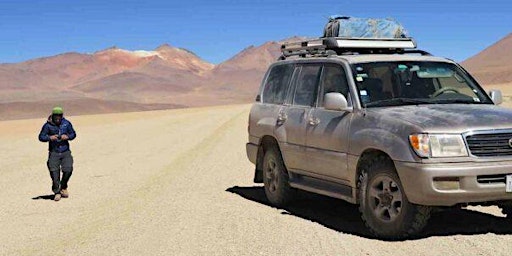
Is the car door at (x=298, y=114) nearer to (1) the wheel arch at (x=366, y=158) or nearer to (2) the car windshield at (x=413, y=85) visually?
(2) the car windshield at (x=413, y=85)

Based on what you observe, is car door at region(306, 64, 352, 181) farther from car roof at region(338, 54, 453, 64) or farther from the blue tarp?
the blue tarp

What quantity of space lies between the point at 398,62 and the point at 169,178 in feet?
20.9

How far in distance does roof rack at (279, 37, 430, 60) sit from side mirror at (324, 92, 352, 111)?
4.25 feet

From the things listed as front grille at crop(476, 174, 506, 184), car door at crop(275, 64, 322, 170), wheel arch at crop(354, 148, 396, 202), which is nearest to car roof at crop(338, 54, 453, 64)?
car door at crop(275, 64, 322, 170)

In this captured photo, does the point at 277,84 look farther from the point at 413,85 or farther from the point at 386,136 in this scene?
the point at 386,136

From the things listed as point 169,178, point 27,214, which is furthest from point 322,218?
point 169,178

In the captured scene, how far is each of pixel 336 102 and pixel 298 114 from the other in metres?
1.39

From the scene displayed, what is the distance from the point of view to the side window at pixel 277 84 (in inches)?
412

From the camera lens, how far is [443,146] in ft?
23.8

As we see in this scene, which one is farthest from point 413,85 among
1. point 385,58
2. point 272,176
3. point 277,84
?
point 272,176

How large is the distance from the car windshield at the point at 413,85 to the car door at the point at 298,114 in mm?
901

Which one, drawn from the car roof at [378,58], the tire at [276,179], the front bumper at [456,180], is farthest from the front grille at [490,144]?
the tire at [276,179]

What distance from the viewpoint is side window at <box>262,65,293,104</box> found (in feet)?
34.3

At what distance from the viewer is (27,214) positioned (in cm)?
1059
